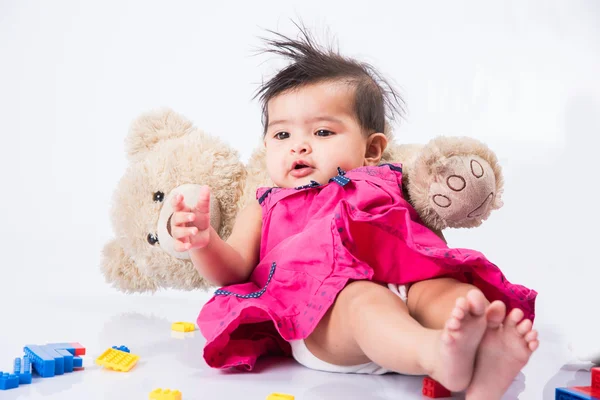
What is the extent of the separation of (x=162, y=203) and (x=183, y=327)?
31 cm

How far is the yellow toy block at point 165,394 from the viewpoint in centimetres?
98

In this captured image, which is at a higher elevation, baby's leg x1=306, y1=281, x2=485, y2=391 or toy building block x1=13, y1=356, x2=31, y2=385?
baby's leg x1=306, y1=281, x2=485, y2=391

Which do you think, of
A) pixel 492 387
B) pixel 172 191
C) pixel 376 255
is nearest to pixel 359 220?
pixel 376 255

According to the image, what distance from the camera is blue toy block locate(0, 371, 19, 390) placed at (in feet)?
3.46

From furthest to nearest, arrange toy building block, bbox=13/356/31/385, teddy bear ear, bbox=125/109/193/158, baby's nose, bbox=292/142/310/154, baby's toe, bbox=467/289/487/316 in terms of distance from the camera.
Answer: teddy bear ear, bbox=125/109/193/158 → baby's nose, bbox=292/142/310/154 → toy building block, bbox=13/356/31/385 → baby's toe, bbox=467/289/487/316

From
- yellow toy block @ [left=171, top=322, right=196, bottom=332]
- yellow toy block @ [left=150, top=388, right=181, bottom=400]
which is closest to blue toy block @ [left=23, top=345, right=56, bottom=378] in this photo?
yellow toy block @ [left=150, top=388, right=181, bottom=400]

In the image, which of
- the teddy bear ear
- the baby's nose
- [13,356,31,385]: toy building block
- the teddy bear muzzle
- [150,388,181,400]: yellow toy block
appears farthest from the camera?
the teddy bear ear

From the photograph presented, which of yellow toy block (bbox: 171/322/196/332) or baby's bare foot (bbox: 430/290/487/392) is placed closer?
baby's bare foot (bbox: 430/290/487/392)

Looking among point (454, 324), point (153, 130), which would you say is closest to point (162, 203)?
point (153, 130)

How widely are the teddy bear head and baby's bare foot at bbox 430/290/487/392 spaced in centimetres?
86

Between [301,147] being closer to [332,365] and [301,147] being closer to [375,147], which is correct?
[375,147]

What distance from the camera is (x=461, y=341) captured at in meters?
0.84

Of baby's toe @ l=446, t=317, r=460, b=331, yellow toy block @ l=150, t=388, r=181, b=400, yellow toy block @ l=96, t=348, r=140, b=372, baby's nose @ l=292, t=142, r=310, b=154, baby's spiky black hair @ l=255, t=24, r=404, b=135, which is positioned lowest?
yellow toy block @ l=96, t=348, r=140, b=372

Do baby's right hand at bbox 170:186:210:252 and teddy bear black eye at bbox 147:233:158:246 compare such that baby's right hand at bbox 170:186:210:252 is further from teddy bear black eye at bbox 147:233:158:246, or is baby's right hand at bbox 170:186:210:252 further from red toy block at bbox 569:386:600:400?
red toy block at bbox 569:386:600:400
